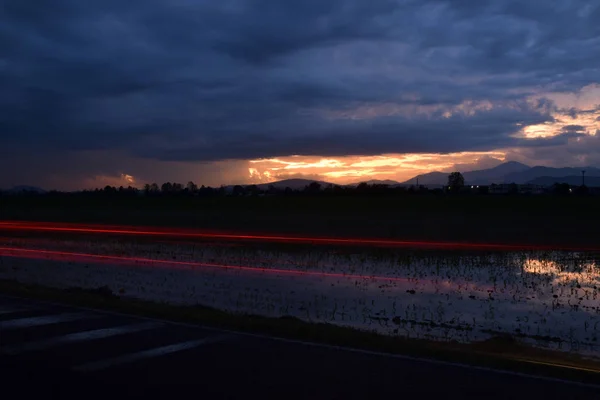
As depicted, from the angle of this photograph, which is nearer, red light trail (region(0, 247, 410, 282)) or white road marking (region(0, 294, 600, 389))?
white road marking (region(0, 294, 600, 389))

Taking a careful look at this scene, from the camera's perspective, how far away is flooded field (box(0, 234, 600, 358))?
43.8 ft

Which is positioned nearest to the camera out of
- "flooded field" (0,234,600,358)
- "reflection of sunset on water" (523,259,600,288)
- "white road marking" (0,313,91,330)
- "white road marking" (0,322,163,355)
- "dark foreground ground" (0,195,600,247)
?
"white road marking" (0,322,163,355)

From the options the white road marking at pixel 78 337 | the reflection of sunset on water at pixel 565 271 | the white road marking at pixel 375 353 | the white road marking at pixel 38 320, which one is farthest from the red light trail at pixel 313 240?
the white road marking at pixel 78 337

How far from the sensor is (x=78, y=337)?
32.9ft

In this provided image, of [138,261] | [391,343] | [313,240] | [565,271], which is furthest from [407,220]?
[391,343]

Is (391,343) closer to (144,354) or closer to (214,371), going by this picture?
(214,371)

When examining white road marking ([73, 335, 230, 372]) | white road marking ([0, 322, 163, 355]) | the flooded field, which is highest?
white road marking ([0, 322, 163, 355])

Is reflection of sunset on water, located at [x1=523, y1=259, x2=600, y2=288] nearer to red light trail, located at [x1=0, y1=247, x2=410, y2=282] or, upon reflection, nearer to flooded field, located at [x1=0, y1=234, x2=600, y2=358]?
flooded field, located at [x1=0, y1=234, x2=600, y2=358]

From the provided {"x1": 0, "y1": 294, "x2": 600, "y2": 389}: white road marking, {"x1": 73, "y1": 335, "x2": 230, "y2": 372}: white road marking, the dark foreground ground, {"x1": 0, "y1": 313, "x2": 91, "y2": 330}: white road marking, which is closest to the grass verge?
{"x1": 0, "y1": 294, "x2": 600, "y2": 389}: white road marking

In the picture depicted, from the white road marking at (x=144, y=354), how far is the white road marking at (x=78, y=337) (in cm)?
123

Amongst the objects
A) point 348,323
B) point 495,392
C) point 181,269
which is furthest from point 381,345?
point 181,269

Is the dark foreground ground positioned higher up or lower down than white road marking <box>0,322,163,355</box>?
higher up

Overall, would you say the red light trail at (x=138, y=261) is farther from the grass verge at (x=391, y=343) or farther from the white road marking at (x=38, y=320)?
the white road marking at (x=38, y=320)

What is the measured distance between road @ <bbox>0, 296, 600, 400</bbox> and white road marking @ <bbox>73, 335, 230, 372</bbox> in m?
0.01
